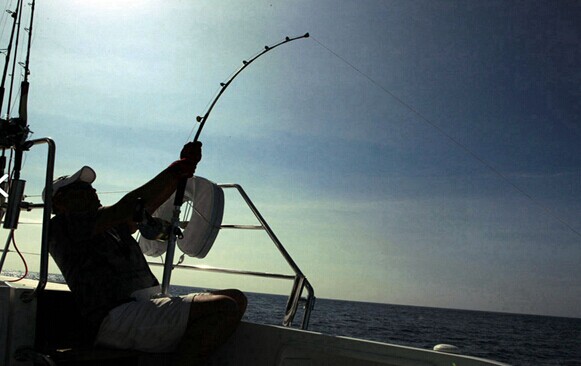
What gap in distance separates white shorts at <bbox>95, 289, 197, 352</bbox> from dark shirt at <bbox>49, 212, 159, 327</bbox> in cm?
6

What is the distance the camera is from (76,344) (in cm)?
244

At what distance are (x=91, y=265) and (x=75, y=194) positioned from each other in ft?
1.26

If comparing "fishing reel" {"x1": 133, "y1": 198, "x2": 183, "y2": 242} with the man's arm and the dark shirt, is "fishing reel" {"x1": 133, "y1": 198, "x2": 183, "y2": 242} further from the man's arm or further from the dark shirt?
the dark shirt

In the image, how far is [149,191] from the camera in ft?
8.41

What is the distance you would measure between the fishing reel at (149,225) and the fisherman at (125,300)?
4cm

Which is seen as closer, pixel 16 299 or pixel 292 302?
pixel 16 299

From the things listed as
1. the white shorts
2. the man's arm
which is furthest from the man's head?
the white shorts

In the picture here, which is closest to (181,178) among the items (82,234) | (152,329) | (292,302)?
(82,234)

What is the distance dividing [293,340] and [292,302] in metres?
0.72

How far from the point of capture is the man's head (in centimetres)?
258

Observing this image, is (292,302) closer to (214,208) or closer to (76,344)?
(214,208)

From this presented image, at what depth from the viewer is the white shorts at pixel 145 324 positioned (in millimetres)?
2330

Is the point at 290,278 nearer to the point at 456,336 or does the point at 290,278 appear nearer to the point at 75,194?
the point at 75,194

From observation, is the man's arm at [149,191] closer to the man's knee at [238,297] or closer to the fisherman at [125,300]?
the fisherman at [125,300]
